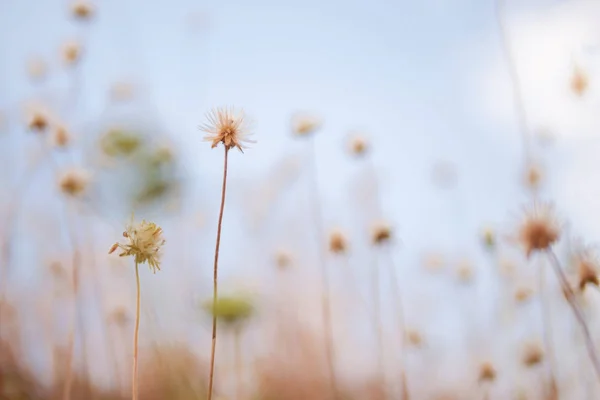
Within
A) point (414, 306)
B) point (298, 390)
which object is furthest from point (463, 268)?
point (298, 390)

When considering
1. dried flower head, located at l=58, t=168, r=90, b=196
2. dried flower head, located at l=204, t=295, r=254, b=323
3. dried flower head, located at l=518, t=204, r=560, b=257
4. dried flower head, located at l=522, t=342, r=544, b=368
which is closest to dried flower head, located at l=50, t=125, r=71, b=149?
dried flower head, located at l=58, t=168, r=90, b=196

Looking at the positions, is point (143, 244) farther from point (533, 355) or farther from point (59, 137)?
point (533, 355)

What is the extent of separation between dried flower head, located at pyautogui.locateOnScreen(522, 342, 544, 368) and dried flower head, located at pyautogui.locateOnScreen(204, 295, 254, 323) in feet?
5.93

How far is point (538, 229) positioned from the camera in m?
1.75

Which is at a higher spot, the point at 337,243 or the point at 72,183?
the point at 72,183

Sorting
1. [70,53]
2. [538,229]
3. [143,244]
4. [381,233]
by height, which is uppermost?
[70,53]

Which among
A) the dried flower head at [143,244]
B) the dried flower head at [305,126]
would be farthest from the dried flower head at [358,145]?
the dried flower head at [143,244]

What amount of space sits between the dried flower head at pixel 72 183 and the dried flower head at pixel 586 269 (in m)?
2.14

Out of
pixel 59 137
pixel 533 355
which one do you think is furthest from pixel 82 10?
pixel 533 355

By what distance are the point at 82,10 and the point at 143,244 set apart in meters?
2.80

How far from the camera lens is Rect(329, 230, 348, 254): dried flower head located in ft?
10.7

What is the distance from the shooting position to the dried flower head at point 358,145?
3.46 metres

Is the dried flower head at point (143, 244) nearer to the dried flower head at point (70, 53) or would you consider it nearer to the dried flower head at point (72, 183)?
the dried flower head at point (72, 183)

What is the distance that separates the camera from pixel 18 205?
139 inches
